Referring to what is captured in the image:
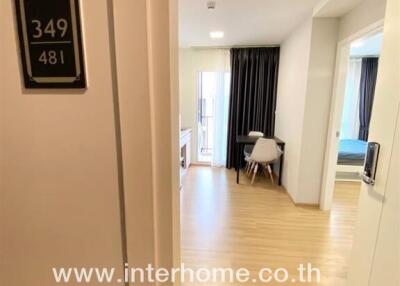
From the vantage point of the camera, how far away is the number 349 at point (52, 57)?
51cm

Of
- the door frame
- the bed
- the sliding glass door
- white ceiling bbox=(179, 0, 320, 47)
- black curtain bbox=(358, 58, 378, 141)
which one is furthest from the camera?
black curtain bbox=(358, 58, 378, 141)

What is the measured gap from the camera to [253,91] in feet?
14.5

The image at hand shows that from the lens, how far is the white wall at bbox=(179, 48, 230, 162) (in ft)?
14.7

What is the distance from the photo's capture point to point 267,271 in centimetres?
187

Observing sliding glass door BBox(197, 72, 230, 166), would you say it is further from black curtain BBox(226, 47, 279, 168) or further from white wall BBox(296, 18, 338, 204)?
white wall BBox(296, 18, 338, 204)

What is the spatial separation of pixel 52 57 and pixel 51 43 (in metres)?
0.03

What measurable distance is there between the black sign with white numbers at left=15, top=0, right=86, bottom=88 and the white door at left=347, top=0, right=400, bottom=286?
1219 mm

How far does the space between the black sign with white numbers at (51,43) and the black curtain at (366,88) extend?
6525mm

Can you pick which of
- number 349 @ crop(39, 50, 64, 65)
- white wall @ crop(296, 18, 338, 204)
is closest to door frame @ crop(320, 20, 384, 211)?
white wall @ crop(296, 18, 338, 204)

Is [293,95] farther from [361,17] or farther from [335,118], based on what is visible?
[361,17]

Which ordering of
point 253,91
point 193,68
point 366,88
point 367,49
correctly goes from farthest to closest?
point 366,88 < point 367,49 < point 193,68 < point 253,91

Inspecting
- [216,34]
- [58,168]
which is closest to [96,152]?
[58,168]

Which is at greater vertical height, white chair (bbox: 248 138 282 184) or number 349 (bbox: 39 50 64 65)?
number 349 (bbox: 39 50 64 65)

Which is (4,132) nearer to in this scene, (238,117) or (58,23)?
(58,23)
